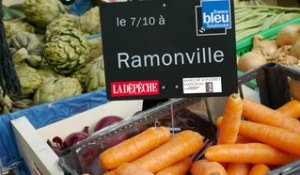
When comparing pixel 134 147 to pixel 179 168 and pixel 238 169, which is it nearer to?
pixel 179 168

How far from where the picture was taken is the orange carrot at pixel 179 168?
1.02 metres

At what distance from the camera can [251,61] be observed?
1814mm

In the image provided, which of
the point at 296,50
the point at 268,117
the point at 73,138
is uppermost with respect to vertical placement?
the point at 296,50

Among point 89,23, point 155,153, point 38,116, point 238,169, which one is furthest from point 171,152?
point 89,23

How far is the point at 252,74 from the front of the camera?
1.26 metres

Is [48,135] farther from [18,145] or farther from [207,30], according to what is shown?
[207,30]

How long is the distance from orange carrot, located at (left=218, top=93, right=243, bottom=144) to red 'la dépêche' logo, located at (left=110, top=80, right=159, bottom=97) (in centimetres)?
17

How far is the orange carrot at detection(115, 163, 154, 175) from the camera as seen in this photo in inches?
37.4

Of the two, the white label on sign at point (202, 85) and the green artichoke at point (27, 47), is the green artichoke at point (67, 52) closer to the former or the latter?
the green artichoke at point (27, 47)

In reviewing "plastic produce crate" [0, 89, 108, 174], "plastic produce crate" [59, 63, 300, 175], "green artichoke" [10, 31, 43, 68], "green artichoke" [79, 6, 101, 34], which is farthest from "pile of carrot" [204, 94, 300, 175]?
"green artichoke" [79, 6, 101, 34]

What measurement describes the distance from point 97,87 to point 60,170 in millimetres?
692

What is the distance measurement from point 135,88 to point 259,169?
0.34 meters

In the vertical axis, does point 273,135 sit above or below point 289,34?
below

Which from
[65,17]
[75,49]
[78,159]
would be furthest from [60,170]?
[65,17]
